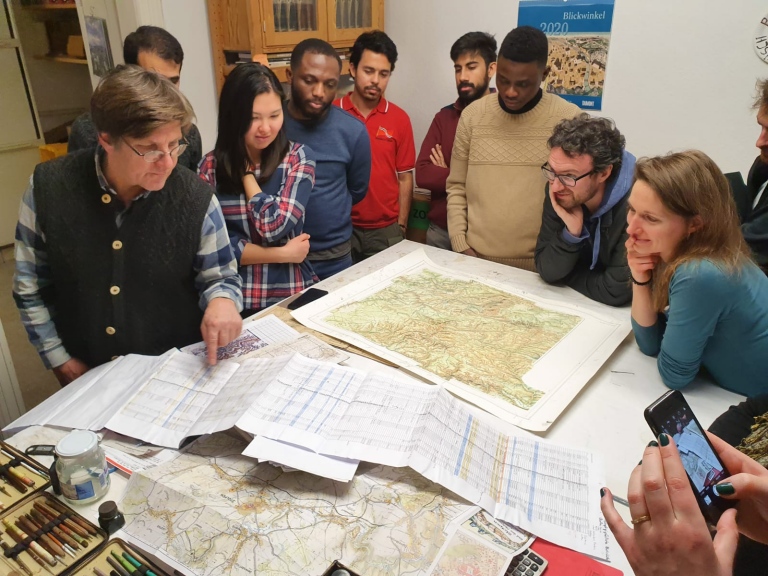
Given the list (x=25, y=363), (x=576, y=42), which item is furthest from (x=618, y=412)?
(x=25, y=363)

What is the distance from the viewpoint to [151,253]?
1372 mm

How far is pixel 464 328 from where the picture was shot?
1530 millimetres

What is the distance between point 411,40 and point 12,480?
131 inches

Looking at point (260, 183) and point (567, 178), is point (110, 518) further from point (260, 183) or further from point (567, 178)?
point (567, 178)

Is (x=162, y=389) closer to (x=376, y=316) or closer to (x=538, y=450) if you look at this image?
(x=376, y=316)

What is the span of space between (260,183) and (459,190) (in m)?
0.94

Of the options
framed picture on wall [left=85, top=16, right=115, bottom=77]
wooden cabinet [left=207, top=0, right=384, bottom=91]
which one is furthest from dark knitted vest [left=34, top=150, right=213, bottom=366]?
framed picture on wall [left=85, top=16, right=115, bottom=77]

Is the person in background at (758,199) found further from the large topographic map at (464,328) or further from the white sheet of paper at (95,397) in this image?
the white sheet of paper at (95,397)

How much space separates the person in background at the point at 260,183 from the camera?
172 centimetres

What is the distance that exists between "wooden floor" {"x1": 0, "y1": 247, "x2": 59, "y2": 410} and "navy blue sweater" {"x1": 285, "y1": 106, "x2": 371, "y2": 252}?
1591mm

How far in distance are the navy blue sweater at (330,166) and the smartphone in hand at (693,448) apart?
146 cm

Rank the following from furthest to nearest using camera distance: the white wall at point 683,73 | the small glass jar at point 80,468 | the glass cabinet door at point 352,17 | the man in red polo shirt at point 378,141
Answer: the glass cabinet door at point 352,17 < the man in red polo shirt at point 378,141 < the white wall at point 683,73 < the small glass jar at point 80,468

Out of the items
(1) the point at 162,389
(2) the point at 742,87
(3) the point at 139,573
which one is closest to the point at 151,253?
(1) the point at 162,389

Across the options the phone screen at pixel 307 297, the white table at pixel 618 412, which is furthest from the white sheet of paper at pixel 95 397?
the phone screen at pixel 307 297
